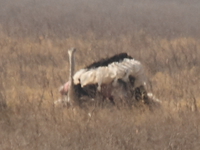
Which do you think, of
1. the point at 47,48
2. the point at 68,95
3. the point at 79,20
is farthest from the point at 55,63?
the point at 79,20

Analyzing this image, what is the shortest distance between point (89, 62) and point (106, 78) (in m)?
3.40

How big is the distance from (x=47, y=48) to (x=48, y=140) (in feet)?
21.5

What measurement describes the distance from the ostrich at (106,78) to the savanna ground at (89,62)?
1.28 feet

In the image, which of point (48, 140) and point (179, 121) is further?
point (179, 121)

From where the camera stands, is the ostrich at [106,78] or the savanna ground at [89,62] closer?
the savanna ground at [89,62]

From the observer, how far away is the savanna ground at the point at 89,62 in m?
4.97

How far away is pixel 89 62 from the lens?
954 cm

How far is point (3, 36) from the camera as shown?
1213 centimetres

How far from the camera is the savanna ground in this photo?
16.3ft

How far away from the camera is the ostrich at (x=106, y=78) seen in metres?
6.16

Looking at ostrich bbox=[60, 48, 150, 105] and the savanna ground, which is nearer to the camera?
the savanna ground

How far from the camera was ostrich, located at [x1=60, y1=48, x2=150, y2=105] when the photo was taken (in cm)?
616

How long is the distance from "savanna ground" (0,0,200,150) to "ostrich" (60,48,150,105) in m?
0.39

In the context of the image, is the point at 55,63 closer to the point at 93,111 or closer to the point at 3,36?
the point at 3,36
